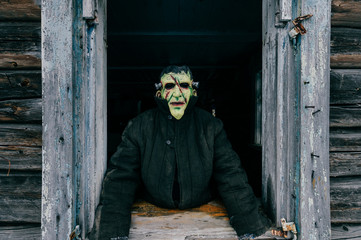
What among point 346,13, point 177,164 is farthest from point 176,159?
point 346,13

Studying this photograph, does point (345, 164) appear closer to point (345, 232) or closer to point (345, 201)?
point (345, 201)

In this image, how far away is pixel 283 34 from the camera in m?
1.51

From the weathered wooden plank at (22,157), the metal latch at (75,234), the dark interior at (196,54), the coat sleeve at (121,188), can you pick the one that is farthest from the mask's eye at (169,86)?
the dark interior at (196,54)

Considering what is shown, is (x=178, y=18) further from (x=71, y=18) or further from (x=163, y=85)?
(x=71, y=18)

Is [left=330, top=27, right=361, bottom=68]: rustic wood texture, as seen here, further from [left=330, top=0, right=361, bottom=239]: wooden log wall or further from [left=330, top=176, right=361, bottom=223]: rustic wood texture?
[left=330, top=176, right=361, bottom=223]: rustic wood texture

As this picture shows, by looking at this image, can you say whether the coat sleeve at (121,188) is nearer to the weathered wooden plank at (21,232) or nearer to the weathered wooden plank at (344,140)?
the weathered wooden plank at (21,232)

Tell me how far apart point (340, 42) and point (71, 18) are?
1.71 m

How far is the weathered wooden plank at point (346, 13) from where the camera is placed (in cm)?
161

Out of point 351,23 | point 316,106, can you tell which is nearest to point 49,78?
point 316,106

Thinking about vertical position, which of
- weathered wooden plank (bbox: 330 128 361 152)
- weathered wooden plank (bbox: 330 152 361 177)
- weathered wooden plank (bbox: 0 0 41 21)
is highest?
weathered wooden plank (bbox: 0 0 41 21)

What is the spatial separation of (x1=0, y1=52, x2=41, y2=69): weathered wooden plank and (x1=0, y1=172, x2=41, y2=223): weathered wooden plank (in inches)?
28.1

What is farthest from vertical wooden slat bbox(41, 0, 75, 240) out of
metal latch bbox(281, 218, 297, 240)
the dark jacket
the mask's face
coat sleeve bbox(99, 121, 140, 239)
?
metal latch bbox(281, 218, 297, 240)

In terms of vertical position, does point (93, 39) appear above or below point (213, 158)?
above

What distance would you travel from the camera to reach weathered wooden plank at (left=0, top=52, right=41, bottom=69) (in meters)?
1.56
